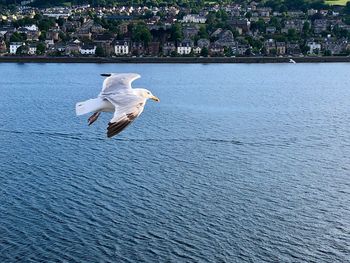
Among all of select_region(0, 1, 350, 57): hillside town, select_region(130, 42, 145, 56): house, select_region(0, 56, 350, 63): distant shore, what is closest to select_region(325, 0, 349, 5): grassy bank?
select_region(0, 1, 350, 57): hillside town

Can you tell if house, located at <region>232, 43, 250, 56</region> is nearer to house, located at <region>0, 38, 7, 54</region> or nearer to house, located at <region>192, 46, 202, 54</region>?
house, located at <region>192, 46, 202, 54</region>

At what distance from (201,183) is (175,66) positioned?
127ft

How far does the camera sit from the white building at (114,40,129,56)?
65438 mm

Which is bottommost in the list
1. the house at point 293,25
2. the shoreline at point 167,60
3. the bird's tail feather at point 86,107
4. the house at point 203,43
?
the shoreline at point 167,60

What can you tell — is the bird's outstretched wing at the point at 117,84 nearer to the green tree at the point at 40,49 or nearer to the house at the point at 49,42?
the green tree at the point at 40,49

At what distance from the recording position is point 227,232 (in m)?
17.1

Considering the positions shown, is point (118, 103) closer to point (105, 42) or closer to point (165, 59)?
point (165, 59)

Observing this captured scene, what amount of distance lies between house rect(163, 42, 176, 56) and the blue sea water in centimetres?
2696

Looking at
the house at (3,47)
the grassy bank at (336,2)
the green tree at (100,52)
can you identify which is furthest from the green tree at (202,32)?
the grassy bank at (336,2)

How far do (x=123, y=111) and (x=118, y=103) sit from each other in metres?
0.39

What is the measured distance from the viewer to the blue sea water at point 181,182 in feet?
53.9

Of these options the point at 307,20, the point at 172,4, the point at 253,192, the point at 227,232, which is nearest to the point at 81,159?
the point at 253,192

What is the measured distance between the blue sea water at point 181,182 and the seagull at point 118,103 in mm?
8146

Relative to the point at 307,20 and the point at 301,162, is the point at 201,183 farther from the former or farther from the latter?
the point at 307,20
